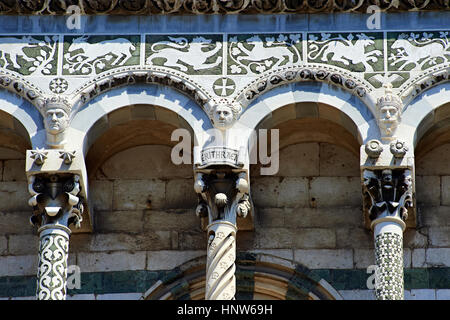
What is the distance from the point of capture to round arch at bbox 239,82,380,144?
19031 mm

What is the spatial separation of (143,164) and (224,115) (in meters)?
1.38

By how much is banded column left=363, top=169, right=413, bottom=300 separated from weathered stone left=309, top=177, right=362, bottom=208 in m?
0.95

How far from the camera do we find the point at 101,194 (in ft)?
65.5

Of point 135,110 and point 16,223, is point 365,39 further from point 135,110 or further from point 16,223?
point 16,223

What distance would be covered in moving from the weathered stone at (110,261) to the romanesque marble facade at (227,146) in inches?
0.7

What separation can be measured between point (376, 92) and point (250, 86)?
1.07 meters

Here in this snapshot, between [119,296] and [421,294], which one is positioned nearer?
[421,294]

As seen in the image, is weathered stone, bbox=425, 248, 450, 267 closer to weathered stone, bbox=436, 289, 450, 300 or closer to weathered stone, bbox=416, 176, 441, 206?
weathered stone, bbox=436, 289, 450, 300

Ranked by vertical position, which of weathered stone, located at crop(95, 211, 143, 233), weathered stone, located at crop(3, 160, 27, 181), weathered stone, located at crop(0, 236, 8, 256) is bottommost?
weathered stone, located at crop(0, 236, 8, 256)

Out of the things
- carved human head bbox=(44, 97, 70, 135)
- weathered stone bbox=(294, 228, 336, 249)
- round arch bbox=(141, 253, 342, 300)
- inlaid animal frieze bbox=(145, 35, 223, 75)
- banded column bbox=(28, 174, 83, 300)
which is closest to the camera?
banded column bbox=(28, 174, 83, 300)

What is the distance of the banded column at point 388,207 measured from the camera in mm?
18578

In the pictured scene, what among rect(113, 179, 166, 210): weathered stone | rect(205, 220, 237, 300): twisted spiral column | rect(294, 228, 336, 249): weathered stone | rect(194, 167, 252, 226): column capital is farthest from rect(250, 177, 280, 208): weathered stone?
rect(205, 220, 237, 300): twisted spiral column

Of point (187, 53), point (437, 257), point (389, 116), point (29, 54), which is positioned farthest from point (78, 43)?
point (437, 257)

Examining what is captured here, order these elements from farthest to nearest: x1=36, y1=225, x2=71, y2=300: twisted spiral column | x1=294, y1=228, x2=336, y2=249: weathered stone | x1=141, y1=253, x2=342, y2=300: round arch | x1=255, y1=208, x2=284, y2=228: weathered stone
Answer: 1. x1=255, y1=208, x2=284, y2=228: weathered stone
2. x1=294, y1=228, x2=336, y2=249: weathered stone
3. x1=141, y1=253, x2=342, y2=300: round arch
4. x1=36, y1=225, x2=71, y2=300: twisted spiral column
